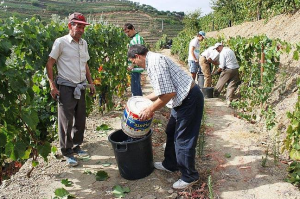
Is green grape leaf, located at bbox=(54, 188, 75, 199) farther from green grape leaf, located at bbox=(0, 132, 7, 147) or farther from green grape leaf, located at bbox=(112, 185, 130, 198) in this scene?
green grape leaf, located at bbox=(0, 132, 7, 147)

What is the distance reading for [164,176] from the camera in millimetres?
3551

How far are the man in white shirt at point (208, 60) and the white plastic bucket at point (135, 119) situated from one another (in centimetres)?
528

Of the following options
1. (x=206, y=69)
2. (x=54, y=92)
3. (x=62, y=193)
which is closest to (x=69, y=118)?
(x=54, y=92)

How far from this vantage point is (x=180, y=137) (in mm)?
3078

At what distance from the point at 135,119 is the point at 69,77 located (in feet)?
3.76

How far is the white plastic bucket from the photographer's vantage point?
9.81 ft

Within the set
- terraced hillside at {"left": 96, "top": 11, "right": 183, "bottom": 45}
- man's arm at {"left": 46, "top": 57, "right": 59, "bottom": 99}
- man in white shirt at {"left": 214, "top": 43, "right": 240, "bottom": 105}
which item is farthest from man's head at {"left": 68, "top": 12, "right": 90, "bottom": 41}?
terraced hillside at {"left": 96, "top": 11, "right": 183, "bottom": 45}

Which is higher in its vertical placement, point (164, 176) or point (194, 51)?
point (194, 51)

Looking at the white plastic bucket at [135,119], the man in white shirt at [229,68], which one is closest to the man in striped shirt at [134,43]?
the white plastic bucket at [135,119]

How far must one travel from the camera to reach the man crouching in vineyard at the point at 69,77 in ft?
11.2

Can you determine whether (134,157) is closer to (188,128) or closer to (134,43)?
(188,128)

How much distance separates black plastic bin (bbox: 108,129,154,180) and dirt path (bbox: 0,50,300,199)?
0.10 metres

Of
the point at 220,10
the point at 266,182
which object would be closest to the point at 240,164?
the point at 266,182

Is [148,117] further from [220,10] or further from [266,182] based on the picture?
[220,10]
